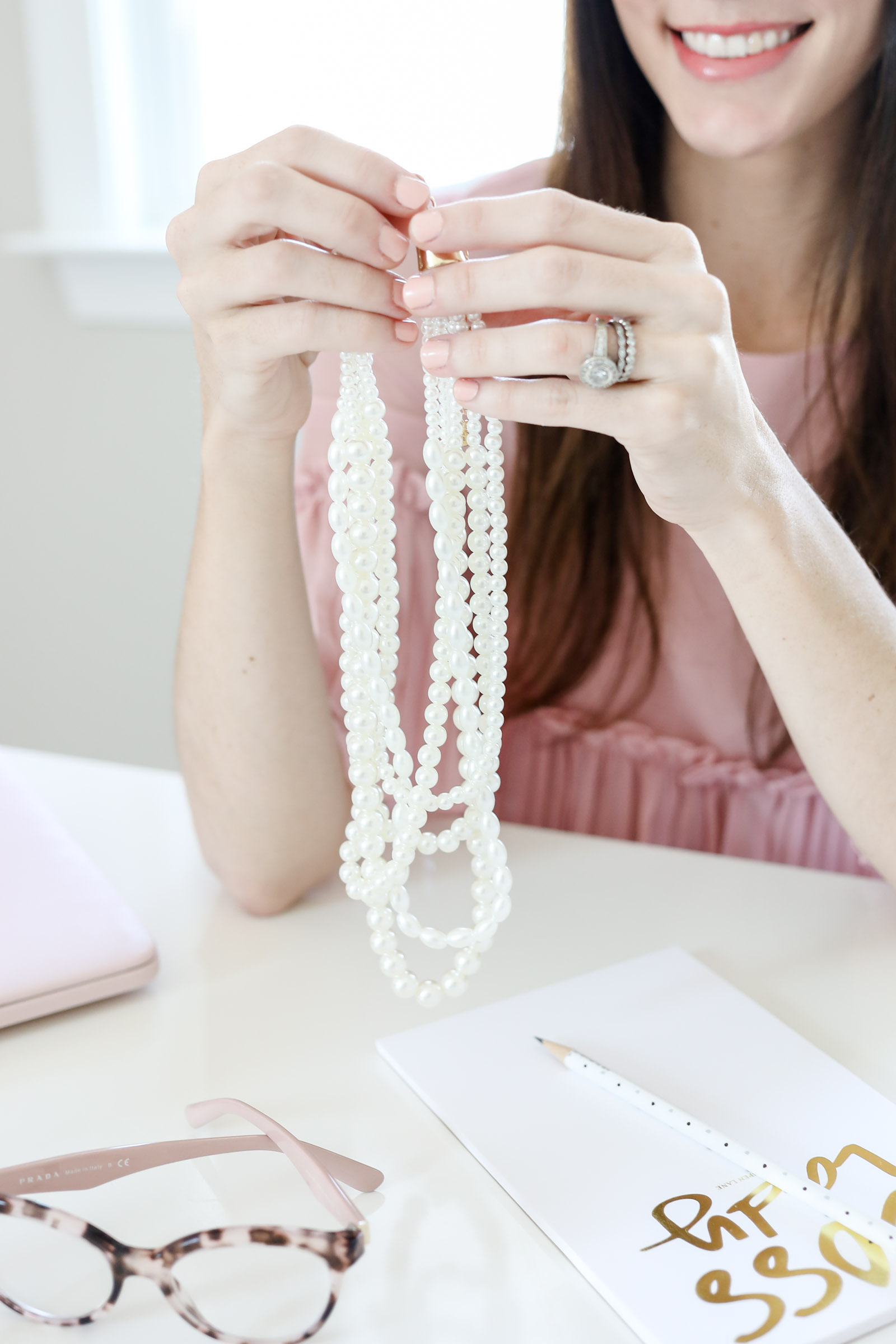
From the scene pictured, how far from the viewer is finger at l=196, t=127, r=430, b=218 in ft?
1.94

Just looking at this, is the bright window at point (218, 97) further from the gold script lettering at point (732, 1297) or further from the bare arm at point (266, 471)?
the gold script lettering at point (732, 1297)

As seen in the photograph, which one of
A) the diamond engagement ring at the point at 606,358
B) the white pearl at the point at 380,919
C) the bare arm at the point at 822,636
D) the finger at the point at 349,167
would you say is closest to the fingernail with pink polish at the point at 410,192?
the finger at the point at 349,167

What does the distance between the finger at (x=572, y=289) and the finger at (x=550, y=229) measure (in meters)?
0.01

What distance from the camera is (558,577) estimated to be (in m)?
1.10

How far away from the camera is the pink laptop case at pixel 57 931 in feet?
2.24

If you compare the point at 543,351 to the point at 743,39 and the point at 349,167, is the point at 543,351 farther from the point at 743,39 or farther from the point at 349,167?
the point at 743,39

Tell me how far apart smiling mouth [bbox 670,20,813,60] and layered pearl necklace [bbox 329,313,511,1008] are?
0.45 m

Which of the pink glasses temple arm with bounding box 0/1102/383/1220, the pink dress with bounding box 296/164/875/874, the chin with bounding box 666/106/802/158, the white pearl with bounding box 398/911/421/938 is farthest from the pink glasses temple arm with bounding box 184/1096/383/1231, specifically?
the chin with bounding box 666/106/802/158

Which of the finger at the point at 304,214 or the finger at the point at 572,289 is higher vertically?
the finger at the point at 304,214

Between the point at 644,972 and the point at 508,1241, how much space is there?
22cm

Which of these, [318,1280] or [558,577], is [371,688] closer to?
[318,1280]

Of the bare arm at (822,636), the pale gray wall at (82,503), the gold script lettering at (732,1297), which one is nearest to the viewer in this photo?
the gold script lettering at (732,1297)

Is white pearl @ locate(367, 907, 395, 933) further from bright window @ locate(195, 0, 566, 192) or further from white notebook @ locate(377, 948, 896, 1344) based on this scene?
bright window @ locate(195, 0, 566, 192)

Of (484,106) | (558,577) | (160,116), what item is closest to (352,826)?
(558,577)
